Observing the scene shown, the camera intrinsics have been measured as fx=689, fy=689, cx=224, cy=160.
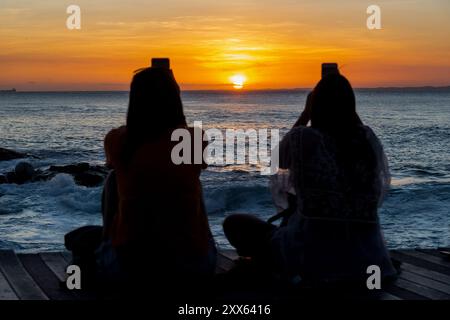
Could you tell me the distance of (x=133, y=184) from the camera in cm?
Result: 432

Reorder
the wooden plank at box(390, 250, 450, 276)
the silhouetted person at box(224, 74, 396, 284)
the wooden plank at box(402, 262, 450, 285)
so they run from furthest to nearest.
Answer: the wooden plank at box(390, 250, 450, 276), the wooden plank at box(402, 262, 450, 285), the silhouetted person at box(224, 74, 396, 284)

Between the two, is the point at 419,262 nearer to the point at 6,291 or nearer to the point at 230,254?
the point at 230,254

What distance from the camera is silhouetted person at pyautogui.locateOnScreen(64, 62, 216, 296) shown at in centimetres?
418

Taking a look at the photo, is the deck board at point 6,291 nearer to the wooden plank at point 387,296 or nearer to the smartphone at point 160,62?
the smartphone at point 160,62

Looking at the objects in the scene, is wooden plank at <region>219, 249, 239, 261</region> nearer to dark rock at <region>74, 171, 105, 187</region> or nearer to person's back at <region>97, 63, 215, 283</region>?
person's back at <region>97, 63, 215, 283</region>

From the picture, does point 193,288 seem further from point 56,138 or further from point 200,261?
point 56,138

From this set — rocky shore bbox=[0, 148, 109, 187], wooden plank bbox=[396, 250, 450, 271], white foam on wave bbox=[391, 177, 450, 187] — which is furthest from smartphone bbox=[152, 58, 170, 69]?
rocky shore bbox=[0, 148, 109, 187]

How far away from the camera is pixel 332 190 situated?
457 cm

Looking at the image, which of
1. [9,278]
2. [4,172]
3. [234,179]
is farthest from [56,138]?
[9,278]

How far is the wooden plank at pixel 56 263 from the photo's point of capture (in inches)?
201

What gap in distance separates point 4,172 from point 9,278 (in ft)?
54.1

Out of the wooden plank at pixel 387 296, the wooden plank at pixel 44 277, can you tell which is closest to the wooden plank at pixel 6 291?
the wooden plank at pixel 44 277

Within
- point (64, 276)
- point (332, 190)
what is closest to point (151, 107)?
point (332, 190)
